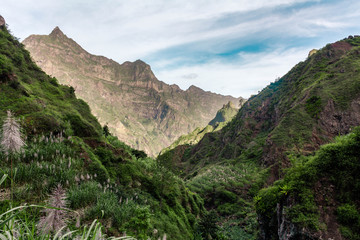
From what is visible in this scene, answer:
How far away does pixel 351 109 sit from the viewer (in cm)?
4012

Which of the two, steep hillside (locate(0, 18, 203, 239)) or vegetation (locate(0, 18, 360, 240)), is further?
steep hillside (locate(0, 18, 203, 239))

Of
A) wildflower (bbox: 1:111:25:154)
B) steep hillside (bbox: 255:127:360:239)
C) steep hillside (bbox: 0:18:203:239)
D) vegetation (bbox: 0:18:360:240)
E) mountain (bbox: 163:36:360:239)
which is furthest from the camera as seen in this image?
mountain (bbox: 163:36:360:239)

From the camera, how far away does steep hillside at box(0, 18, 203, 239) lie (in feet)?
17.1

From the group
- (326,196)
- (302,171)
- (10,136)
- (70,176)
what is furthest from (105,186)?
(326,196)

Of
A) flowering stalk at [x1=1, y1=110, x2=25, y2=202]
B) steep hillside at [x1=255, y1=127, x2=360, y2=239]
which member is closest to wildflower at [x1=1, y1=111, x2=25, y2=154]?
flowering stalk at [x1=1, y1=110, x2=25, y2=202]

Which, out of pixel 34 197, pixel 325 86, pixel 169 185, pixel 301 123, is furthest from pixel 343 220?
pixel 325 86

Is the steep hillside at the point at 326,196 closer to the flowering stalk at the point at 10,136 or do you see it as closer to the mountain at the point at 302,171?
the mountain at the point at 302,171

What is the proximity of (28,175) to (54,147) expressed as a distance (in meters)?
2.46

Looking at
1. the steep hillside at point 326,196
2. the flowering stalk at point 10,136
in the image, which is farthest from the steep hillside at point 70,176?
the steep hillside at point 326,196

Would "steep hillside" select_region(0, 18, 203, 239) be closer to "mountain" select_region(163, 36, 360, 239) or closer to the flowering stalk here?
the flowering stalk

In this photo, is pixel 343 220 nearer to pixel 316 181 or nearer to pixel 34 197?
pixel 316 181

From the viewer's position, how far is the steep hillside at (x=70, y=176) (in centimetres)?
520

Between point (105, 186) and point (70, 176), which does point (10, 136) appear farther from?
point (105, 186)

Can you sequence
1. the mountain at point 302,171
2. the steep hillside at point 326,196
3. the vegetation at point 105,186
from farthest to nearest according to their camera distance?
the mountain at point 302,171
the steep hillside at point 326,196
the vegetation at point 105,186
